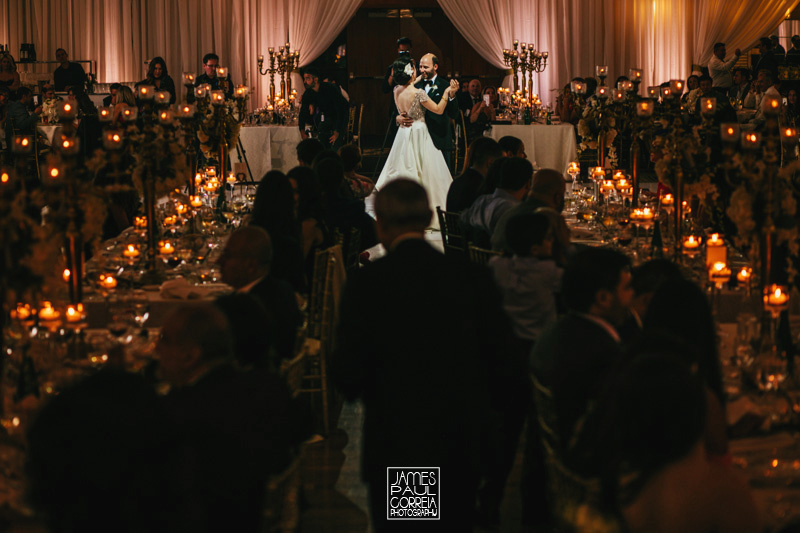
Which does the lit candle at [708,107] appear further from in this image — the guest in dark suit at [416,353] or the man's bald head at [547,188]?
the guest in dark suit at [416,353]

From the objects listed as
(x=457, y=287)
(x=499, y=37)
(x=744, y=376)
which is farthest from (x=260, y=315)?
(x=499, y=37)

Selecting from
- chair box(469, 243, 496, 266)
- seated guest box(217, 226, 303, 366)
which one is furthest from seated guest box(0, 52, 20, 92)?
seated guest box(217, 226, 303, 366)

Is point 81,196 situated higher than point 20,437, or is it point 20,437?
point 81,196

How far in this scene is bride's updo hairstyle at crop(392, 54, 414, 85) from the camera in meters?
11.7

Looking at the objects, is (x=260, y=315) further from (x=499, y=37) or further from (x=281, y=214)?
(x=499, y=37)

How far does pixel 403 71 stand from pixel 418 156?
971mm

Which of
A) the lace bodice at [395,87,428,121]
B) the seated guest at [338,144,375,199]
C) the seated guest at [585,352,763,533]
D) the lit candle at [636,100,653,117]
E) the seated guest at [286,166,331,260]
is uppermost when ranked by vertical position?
the lace bodice at [395,87,428,121]

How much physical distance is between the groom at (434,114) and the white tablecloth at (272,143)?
7.72 feet

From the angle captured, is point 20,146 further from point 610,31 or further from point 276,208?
point 610,31

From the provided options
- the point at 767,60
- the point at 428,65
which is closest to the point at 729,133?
the point at 428,65

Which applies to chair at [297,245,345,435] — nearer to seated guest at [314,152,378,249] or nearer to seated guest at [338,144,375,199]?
seated guest at [314,152,378,249]

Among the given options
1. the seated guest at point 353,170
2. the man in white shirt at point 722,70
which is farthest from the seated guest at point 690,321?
the man in white shirt at point 722,70

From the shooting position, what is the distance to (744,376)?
345cm

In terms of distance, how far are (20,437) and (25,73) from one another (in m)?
15.6
